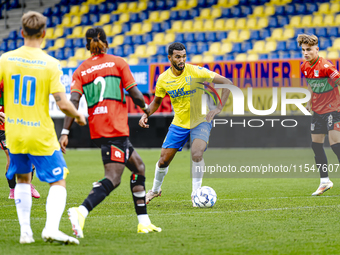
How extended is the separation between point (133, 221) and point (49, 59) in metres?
2.14

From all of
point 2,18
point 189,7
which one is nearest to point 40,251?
point 189,7

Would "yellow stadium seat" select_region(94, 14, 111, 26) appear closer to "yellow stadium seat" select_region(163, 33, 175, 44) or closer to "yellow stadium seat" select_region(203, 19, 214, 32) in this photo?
"yellow stadium seat" select_region(163, 33, 175, 44)

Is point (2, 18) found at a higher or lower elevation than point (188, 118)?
higher

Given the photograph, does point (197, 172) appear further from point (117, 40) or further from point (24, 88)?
point (117, 40)

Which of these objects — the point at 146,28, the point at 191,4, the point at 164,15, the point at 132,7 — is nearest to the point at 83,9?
the point at 132,7

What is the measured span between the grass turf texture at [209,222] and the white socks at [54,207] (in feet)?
0.59

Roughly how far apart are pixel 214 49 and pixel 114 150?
1544cm

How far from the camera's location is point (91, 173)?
36.7 ft

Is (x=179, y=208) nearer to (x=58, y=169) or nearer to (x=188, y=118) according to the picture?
(x=188, y=118)

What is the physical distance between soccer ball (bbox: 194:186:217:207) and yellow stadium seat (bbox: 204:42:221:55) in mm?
13401

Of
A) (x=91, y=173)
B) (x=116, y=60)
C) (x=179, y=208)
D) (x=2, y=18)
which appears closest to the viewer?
(x=116, y=60)

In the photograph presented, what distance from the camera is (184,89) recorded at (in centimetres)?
677

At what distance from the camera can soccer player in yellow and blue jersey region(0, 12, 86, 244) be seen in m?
4.14

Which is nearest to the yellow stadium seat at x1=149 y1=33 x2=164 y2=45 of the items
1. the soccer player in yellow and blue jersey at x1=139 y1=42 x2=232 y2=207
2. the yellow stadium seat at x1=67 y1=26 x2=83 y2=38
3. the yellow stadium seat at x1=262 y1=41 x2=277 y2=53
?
the yellow stadium seat at x1=67 y1=26 x2=83 y2=38
